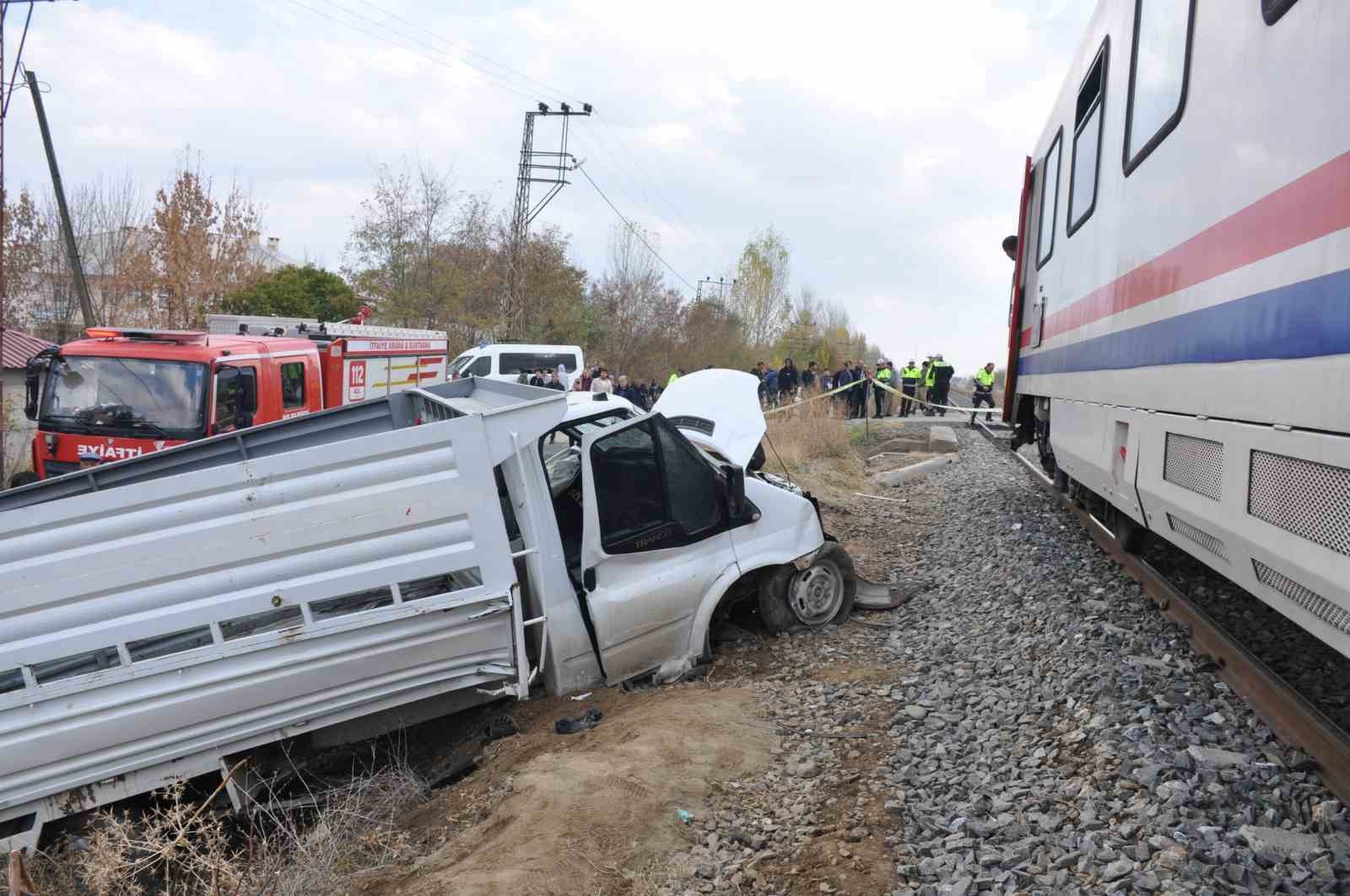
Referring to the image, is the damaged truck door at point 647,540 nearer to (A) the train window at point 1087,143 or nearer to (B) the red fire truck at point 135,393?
(A) the train window at point 1087,143

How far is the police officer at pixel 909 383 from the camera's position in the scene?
91.1ft

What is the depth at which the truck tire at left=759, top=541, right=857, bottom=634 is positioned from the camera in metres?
7.02

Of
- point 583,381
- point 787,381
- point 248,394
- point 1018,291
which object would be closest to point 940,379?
point 787,381

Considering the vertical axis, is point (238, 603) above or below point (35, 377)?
below

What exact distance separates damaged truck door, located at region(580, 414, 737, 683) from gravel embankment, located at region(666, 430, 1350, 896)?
659mm

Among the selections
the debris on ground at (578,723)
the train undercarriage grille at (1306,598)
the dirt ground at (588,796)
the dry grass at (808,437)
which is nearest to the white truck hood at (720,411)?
the dirt ground at (588,796)

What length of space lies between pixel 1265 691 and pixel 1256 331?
193 cm

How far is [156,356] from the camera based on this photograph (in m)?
11.4

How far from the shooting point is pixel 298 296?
33031mm

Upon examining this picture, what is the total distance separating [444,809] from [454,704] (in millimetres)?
665

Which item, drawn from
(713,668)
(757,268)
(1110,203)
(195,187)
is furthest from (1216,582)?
(757,268)

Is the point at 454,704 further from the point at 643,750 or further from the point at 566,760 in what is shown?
the point at 643,750

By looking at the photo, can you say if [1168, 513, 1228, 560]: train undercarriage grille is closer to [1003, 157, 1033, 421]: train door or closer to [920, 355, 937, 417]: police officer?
[1003, 157, 1033, 421]: train door

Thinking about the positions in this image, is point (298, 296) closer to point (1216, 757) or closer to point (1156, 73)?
point (1156, 73)
